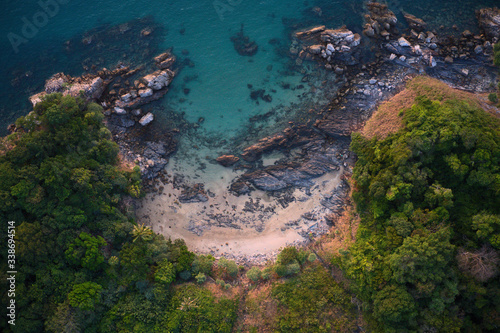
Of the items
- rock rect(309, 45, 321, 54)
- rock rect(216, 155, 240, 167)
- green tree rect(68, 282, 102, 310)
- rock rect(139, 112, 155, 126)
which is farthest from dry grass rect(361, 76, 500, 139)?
green tree rect(68, 282, 102, 310)

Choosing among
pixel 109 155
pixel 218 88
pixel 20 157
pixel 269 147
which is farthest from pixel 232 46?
pixel 20 157

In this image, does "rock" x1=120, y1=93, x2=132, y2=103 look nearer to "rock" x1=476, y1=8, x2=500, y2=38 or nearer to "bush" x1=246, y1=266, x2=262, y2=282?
"bush" x1=246, y1=266, x2=262, y2=282

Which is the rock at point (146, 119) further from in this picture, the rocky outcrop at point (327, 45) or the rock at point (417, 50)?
the rock at point (417, 50)

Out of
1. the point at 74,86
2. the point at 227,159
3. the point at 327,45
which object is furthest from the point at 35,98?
the point at 327,45

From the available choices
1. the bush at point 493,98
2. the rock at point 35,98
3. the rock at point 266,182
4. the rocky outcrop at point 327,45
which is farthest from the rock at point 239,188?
the bush at point 493,98

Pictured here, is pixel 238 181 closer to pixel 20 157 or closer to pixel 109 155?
pixel 109 155

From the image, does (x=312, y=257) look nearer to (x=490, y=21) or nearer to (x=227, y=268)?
(x=227, y=268)
